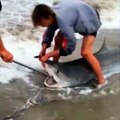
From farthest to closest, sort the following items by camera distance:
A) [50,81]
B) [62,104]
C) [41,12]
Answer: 1. [50,81]
2. [62,104]
3. [41,12]

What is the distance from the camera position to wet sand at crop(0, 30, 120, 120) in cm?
479

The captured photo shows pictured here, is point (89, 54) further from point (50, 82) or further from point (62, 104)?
point (62, 104)

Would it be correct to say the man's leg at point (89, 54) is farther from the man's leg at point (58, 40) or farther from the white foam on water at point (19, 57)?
the white foam on water at point (19, 57)

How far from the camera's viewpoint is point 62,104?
16.5 feet

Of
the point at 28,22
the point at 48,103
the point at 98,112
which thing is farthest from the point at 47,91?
the point at 28,22

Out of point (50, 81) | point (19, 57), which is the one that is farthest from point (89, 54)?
point (19, 57)

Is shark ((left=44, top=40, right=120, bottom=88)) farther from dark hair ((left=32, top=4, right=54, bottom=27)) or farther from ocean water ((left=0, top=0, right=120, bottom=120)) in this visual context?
dark hair ((left=32, top=4, right=54, bottom=27))

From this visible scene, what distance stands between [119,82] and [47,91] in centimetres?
85

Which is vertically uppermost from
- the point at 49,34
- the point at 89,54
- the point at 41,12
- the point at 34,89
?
the point at 41,12

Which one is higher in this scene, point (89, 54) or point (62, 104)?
point (89, 54)

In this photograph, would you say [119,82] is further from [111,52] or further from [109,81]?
[111,52]

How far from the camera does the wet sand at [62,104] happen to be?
479 cm

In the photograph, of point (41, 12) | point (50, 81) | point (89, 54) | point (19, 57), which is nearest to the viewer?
point (41, 12)

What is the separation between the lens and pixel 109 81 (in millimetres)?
5559
